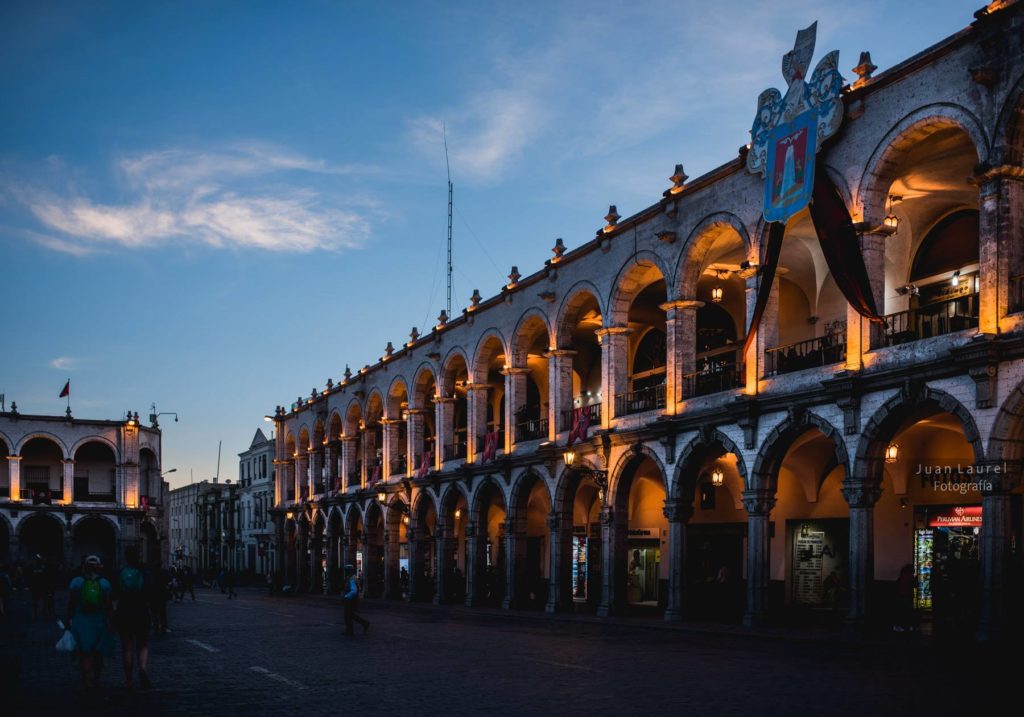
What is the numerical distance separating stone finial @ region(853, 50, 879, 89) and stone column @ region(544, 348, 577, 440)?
14.0 metres

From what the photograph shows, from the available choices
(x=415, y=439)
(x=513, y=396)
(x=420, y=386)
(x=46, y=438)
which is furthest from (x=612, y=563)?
(x=46, y=438)

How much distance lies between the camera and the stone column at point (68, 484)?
68.2 metres

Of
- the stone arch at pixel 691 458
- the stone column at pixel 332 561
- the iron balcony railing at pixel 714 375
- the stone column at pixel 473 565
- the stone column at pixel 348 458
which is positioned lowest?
the stone column at pixel 332 561

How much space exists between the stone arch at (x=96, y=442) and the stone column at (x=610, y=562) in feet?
164

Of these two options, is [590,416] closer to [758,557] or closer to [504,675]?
[758,557]

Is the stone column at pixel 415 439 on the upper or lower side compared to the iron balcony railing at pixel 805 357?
lower

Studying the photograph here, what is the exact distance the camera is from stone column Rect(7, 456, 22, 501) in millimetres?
66750

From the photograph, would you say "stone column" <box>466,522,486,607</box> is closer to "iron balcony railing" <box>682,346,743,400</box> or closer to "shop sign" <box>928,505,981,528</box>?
"iron balcony railing" <box>682,346,743,400</box>

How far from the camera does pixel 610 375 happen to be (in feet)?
99.6

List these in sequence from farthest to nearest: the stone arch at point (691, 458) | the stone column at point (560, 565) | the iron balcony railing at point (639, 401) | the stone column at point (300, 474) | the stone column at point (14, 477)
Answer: the stone column at point (14, 477) < the stone column at point (300, 474) < the stone column at point (560, 565) < the iron balcony railing at point (639, 401) < the stone arch at point (691, 458)

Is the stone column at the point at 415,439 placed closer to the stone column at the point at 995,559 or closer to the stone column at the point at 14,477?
the stone column at the point at 995,559

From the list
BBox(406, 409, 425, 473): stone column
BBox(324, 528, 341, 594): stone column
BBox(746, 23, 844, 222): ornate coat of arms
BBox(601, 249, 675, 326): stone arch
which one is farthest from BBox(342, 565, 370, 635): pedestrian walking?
BBox(324, 528, 341, 594): stone column

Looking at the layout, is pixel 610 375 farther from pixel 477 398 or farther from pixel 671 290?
pixel 477 398

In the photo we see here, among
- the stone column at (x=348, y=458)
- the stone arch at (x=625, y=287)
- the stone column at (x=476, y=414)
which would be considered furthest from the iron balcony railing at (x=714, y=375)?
the stone column at (x=348, y=458)
